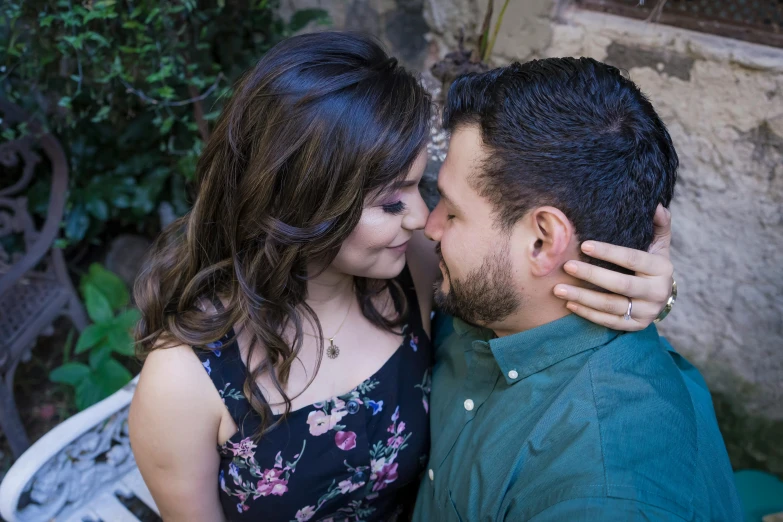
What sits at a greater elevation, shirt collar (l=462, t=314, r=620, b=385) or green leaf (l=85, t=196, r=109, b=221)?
shirt collar (l=462, t=314, r=620, b=385)

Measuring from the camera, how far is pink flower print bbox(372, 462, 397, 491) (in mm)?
1715

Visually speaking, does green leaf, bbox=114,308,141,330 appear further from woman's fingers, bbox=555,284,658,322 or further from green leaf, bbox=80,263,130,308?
woman's fingers, bbox=555,284,658,322

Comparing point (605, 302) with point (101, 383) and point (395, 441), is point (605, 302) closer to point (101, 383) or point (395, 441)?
point (395, 441)

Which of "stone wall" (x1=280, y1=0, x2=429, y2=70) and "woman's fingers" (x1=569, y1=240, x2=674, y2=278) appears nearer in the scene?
"woman's fingers" (x1=569, y1=240, x2=674, y2=278)

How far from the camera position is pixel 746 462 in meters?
2.26

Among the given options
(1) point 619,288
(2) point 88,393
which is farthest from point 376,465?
(2) point 88,393

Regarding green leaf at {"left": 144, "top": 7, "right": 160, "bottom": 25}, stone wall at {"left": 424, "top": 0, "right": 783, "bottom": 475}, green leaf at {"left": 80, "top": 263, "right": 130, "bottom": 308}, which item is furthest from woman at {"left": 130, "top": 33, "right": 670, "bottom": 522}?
green leaf at {"left": 80, "top": 263, "right": 130, "bottom": 308}

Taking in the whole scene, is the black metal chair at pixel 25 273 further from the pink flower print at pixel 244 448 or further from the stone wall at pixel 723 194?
the stone wall at pixel 723 194

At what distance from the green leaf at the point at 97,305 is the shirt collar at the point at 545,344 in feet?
6.56

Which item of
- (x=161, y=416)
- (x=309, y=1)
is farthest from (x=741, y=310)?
(x=309, y=1)

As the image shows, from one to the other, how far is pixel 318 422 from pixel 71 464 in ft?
3.21

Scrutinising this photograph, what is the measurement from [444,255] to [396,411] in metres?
0.50

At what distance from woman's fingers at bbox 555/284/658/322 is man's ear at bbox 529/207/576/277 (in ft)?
0.20

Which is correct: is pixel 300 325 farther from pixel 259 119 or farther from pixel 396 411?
pixel 259 119
